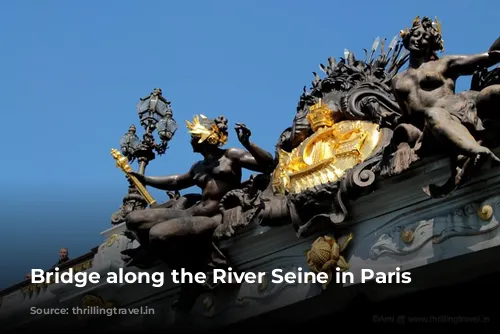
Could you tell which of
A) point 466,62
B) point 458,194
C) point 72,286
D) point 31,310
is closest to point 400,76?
point 466,62

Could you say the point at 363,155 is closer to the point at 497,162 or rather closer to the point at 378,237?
the point at 378,237

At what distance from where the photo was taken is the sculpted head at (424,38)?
28.2 ft

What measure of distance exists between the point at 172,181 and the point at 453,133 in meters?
5.11

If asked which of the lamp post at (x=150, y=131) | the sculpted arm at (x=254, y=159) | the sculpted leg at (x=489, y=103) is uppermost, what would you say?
the lamp post at (x=150, y=131)

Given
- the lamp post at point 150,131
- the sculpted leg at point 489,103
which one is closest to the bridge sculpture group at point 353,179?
the sculpted leg at point 489,103

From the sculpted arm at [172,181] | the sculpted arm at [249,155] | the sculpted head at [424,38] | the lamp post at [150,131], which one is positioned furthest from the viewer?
the lamp post at [150,131]

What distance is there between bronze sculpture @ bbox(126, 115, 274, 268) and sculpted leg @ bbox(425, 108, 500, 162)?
2964 millimetres

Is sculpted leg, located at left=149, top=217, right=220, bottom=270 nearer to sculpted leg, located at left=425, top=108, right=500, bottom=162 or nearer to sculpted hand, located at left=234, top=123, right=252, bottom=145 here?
sculpted hand, located at left=234, top=123, right=252, bottom=145

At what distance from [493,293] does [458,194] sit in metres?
1.27

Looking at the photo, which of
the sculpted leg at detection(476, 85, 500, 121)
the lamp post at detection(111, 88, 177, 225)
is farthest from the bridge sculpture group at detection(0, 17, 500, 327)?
the lamp post at detection(111, 88, 177, 225)

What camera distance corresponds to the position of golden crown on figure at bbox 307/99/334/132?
31.8ft

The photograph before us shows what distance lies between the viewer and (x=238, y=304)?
929cm

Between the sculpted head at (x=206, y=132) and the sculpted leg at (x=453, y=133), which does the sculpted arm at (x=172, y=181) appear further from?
the sculpted leg at (x=453, y=133)

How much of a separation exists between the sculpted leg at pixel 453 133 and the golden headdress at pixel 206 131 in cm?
369
